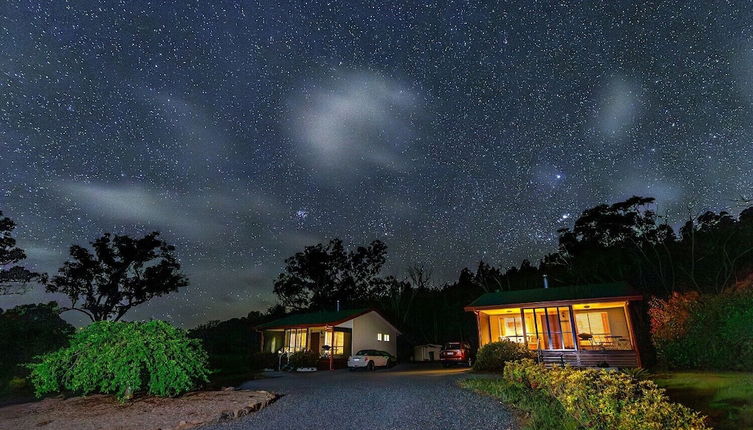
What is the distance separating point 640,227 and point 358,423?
1595 inches

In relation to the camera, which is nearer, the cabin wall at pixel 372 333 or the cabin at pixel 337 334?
the cabin at pixel 337 334

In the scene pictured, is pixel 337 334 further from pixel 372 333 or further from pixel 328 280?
pixel 328 280

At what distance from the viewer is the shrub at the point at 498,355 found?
1980cm

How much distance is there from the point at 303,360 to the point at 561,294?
16.1m

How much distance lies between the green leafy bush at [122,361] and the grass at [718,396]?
12.9 metres

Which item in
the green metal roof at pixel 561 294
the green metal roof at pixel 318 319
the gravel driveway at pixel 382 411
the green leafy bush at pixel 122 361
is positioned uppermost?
the green metal roof at pixel 561 294

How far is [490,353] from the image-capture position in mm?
20156

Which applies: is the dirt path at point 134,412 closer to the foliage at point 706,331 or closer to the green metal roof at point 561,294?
the green metal roof at point 561,294

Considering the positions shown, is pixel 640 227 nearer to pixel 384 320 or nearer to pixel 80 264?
pixel 384 320

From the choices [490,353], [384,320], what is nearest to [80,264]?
[384,320]

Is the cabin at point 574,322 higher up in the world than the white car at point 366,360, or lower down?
higher up

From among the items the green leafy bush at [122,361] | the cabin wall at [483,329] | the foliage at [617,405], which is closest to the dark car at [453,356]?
the cabin wall at [483,329]

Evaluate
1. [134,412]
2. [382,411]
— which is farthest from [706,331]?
[134,412]

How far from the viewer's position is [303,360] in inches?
1035
